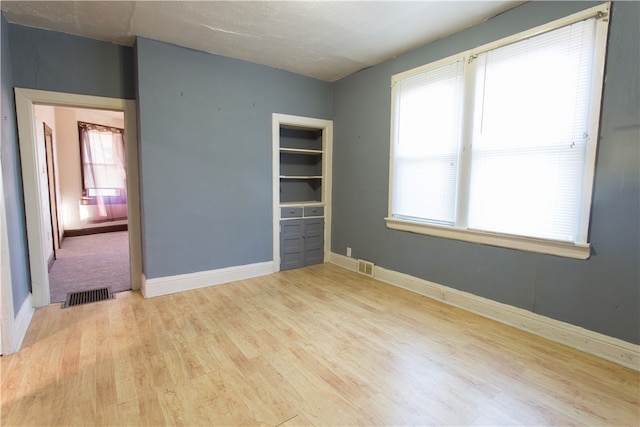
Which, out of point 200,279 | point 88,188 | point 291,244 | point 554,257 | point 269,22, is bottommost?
point 200,279

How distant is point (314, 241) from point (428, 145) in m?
2.08

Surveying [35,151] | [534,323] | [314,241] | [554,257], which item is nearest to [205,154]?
[35,151]

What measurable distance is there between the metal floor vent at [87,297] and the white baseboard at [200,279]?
357 mm

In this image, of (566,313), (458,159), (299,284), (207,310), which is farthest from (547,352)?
(207,310)

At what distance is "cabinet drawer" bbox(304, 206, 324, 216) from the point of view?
14.1 feet

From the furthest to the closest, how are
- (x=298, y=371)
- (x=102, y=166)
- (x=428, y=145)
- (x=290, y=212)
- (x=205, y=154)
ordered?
(x=102, y=166), (x=290, y=212), (x=205, y=154), (x=428, y=145), (x=298, y=371)

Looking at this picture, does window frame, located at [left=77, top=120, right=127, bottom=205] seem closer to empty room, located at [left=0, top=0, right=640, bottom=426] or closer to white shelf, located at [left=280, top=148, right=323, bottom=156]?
empty room, located at [left=0, top=0, right=640, bottom=426]

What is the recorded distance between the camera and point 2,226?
2.08 m

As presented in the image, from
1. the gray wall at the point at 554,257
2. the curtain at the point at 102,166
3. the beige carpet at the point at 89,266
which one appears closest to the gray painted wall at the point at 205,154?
the beige carpet at the point at 89,266

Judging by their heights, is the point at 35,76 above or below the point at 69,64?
below

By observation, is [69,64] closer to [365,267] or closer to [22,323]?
[22,323]

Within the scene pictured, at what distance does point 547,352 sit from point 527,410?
0.75 meters

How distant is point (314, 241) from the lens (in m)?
4.43

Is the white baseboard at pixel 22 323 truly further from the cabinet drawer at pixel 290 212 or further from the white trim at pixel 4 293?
the cabinet drawer at pixel 290 212
